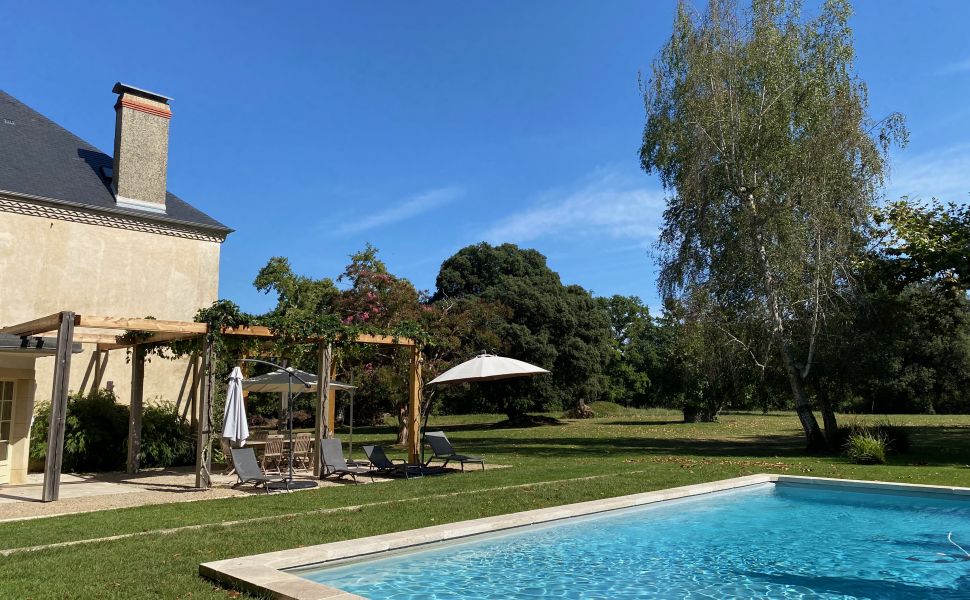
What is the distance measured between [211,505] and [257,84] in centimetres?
1269

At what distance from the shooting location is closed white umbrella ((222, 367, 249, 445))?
41.1 feet

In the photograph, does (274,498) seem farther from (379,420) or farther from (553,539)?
(379,420)

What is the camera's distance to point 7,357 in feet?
45.7

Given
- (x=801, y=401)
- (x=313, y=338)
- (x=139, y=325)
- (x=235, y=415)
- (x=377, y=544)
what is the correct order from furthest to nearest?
(x=801, y=401)
(x=313, y=338)
(x=235, y=415)
(x=139, y=325)
(x=377, y=544)

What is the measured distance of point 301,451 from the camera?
51.4 ft

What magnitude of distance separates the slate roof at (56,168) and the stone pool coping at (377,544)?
14.6 meters

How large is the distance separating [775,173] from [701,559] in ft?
49.1

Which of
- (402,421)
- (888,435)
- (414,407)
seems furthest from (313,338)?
(888,435)

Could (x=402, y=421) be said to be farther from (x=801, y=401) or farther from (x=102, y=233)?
(x=801, y=401)

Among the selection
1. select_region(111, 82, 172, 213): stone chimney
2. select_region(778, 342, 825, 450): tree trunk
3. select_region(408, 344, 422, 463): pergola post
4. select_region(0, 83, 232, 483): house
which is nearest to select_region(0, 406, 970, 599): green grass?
select_region(778, 342, 825, 450): tree trunk

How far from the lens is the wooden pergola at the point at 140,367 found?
11.2 metres

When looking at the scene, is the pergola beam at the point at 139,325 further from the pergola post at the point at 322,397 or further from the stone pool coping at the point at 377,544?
the stone pool coping at the point at 377,544

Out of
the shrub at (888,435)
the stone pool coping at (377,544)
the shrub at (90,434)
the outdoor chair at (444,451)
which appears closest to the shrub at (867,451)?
the shrub at (888,435)

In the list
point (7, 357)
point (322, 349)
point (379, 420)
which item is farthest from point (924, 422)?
point (7, 357)
